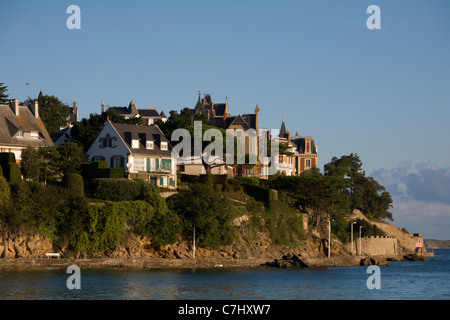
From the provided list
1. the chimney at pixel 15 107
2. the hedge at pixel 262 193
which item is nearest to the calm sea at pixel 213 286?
the hedge at pixel 262 193

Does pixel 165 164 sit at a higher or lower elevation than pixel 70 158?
lower

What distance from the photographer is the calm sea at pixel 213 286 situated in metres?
49.9

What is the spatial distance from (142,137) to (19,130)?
15044 mm

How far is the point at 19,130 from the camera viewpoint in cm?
8200

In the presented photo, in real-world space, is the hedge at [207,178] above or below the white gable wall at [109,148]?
below

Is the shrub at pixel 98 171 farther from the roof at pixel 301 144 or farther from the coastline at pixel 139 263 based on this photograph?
the roof at pixel 301 144

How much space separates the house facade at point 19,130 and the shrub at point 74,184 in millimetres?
7927

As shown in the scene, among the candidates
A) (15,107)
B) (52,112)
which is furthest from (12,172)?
(52,112)

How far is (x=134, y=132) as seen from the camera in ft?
293

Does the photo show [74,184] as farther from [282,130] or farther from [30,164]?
[282,130]

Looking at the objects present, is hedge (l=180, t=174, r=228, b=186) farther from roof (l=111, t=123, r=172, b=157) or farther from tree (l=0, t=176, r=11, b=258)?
tree (l=0, t=176, r=11, b=258)
